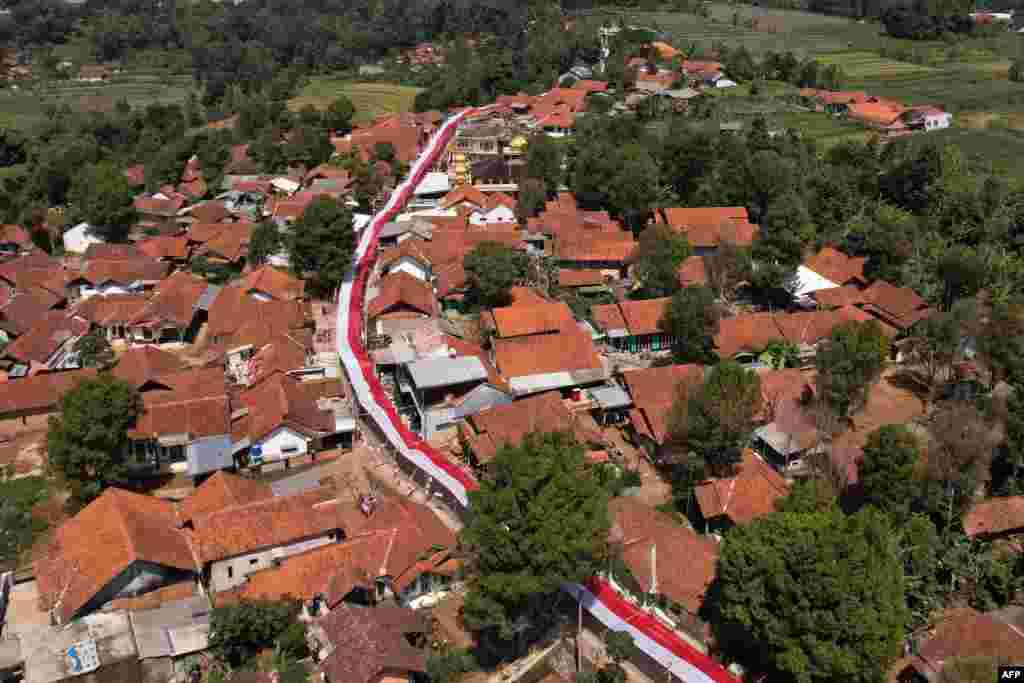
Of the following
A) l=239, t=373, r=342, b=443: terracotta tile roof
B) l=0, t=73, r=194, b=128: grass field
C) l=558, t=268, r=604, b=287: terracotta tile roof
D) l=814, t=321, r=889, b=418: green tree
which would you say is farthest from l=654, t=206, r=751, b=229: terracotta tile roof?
l=0, t=73, r=194, b=128: grass field

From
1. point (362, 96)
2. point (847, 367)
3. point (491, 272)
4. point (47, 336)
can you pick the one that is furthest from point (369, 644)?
point (362, 96)

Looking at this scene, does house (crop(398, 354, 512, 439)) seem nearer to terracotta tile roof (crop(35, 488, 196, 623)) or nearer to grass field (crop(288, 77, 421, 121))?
terracotta tile roof (crop(35, 488, 196, 623))

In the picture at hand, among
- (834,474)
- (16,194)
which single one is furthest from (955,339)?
(16,194)

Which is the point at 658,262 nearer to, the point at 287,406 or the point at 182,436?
the point at 287,406

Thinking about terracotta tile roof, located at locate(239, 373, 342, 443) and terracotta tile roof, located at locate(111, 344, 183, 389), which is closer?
terracotta tile roof, located at locate(239, 373, 342, 443)

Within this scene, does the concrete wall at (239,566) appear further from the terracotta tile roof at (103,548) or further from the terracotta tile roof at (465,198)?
the terracotta tile roof at (465,198)

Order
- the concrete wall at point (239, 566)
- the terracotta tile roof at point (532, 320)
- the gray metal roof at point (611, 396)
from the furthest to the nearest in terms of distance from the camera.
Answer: the terracotta tile roof at point (532, 320)
the gray metal roof at point (611, 396)
the concrete wall at point (239, 566)

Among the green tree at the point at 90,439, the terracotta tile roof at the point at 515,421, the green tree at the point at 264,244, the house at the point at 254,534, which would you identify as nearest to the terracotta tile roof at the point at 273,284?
the green tree at the point at 264,244
